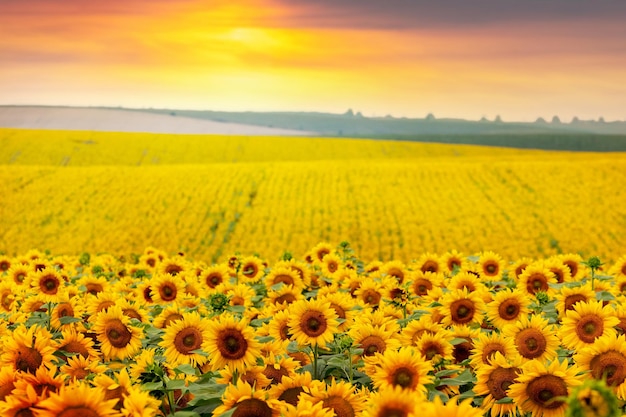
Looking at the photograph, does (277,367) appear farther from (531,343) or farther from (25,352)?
(531,343)

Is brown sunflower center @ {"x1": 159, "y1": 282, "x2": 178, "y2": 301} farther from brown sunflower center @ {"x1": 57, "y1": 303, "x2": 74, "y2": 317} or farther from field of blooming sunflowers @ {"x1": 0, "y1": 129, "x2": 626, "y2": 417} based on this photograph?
brown sunflower center @ {"x1": 57, "y1": 303, "x2": 74, "y2": 317}

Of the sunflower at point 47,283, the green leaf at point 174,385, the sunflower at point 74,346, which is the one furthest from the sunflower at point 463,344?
the sunflower at point 47,283

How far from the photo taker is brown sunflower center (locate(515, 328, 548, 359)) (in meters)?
4.62

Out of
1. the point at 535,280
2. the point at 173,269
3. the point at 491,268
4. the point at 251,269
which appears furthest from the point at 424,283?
the point at 173,269

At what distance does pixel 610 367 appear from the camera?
3.76 m

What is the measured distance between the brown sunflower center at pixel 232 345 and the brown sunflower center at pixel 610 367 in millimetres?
2201

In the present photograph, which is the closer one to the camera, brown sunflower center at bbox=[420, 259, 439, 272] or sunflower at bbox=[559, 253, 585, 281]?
sunflower at bbox=[559, 253, 585, 281]

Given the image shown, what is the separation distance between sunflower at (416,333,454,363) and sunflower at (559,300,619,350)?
897mm

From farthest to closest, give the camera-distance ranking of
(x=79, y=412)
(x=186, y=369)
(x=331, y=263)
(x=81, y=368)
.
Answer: (x=331, y=263)
(x=81, y=368)
(x=186, y=369)
(x=79, y=412)

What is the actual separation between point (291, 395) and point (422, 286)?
13.1ft

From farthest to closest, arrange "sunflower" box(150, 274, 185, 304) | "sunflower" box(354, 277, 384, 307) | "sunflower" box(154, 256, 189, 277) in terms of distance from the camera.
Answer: "sunflower" box(154, 256, 189, 277)
"sunflower" box(150, 274, 185, 304)
"sunflower" box(354, 277, 384, 307)

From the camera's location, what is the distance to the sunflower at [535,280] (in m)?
7.38

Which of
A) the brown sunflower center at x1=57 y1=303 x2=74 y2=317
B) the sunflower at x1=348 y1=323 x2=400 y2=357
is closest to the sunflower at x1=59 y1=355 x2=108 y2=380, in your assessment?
the sunflower at x1=348 y1=323 x2=400 y2=357

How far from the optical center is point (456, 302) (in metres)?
5.85
